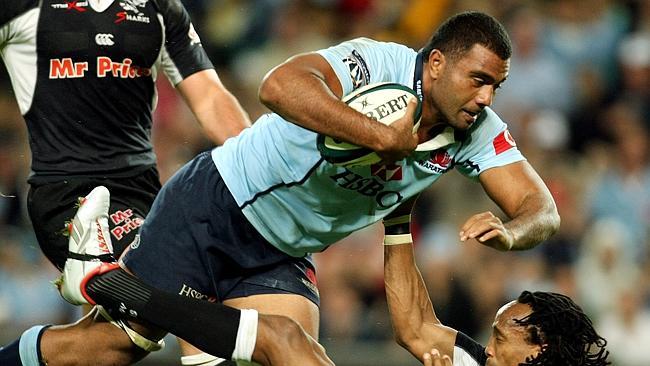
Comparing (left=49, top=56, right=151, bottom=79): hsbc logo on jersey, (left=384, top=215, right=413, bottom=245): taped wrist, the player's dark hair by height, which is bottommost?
(left=384, top=215, right=413, bottom=245): taped wrist

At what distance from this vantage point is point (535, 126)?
27.2 ft

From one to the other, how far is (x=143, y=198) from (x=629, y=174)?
157 inches

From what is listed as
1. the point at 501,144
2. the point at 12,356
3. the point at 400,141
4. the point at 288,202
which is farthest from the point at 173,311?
the point at 501,144

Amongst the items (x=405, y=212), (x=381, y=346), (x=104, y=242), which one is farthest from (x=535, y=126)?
(x=104, y=242)

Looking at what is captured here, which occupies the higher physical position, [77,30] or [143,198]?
[77,30]

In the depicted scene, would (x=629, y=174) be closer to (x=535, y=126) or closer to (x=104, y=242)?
(x=535, y=126)

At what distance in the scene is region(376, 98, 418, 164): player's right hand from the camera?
3.88 metres

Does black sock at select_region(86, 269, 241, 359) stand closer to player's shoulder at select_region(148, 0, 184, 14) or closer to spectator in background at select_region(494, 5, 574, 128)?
player's shoulder at select_region(148, 0, 184, 14)

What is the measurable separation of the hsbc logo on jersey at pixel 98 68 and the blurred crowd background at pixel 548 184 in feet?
10.1

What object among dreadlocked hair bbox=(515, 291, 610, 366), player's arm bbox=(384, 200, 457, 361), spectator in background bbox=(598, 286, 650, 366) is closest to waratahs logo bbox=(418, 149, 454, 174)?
player's arm bbox=(384, 200, 457, 361)

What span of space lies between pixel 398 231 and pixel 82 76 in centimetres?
148

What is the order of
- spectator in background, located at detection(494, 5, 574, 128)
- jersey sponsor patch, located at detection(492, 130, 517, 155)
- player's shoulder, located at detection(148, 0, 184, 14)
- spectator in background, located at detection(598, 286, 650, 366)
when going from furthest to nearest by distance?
spectator in background, located at detection(494, 5, 574, 128), spectator in background, located at detection(598, 286, 650, 366), player's shoulder, located at detection(148, 0, 184, 14), jersey sponsor patch, located at detection(492, 130, 517, 155)

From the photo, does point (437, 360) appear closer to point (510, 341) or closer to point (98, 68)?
point (510, 341)

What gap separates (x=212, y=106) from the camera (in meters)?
5.32
